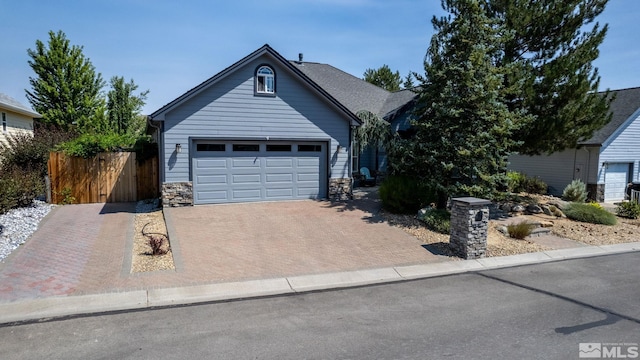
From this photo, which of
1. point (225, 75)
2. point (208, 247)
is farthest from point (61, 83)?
point (208, 247)

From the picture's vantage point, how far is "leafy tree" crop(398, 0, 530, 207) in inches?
473

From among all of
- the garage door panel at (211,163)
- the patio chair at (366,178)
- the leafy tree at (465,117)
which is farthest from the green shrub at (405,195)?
the patio chair at (366,178)

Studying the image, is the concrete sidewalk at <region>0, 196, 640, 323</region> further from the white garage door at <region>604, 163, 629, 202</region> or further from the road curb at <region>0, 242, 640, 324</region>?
the white garage door at <region>604, 163, 629, 202</region>

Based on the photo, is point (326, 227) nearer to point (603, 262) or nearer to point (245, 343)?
point (245, 343)

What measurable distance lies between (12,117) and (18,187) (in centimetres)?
1026

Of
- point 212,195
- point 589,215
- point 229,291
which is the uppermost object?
point 212,195

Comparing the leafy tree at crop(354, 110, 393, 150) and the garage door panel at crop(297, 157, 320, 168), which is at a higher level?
the leafy tree at crop(354, 110, 393, 150)

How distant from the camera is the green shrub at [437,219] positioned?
11.5m

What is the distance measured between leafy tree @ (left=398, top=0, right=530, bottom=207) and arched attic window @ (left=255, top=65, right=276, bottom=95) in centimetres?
543

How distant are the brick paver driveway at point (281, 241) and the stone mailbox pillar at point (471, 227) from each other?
792 millimetres

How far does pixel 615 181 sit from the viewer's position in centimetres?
2048

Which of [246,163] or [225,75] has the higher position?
[225,75]

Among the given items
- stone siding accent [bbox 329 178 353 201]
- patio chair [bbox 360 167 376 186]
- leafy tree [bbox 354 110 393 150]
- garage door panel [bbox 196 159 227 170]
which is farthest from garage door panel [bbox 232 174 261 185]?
patio chair [bbox 360 167 376 186]

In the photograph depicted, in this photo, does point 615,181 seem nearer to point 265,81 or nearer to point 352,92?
point 352,92
